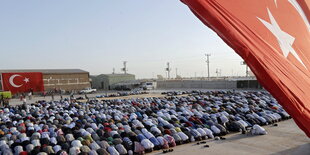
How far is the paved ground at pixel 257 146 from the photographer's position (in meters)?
14.3

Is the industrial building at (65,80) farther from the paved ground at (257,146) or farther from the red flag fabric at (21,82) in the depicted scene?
the paved ground at (257,146)

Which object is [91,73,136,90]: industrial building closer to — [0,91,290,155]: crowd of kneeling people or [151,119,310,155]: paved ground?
[0,91,290,155]: crowd of kneeling people

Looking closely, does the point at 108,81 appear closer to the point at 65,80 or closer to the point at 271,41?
the point at 65,80

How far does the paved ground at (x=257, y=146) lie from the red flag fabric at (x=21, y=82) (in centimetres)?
4602

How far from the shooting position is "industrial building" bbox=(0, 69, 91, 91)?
6495 centimetres

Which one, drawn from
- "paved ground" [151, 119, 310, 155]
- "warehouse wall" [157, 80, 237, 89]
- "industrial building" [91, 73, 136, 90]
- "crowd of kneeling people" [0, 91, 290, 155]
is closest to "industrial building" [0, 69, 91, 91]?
"industrial building" [91, 73, 136, 90]

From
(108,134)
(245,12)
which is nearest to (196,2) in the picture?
(245,12)

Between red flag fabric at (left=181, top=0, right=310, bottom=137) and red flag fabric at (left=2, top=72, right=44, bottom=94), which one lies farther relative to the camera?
→ red flag fabric at (left=2, top=72, right=44, bottom=94)

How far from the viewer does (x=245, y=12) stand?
8.26ft

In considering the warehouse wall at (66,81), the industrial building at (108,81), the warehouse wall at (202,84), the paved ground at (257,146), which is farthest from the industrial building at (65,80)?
the paved ground at (257,146)

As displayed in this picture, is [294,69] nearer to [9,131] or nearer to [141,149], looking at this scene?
[141,149]

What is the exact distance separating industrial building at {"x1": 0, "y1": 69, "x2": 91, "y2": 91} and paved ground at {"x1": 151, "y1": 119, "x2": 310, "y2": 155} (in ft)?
187

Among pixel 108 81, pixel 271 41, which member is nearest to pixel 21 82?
pixel 108 81

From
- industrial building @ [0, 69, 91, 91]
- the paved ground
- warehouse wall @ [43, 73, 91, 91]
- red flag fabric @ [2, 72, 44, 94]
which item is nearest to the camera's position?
the paved ground
